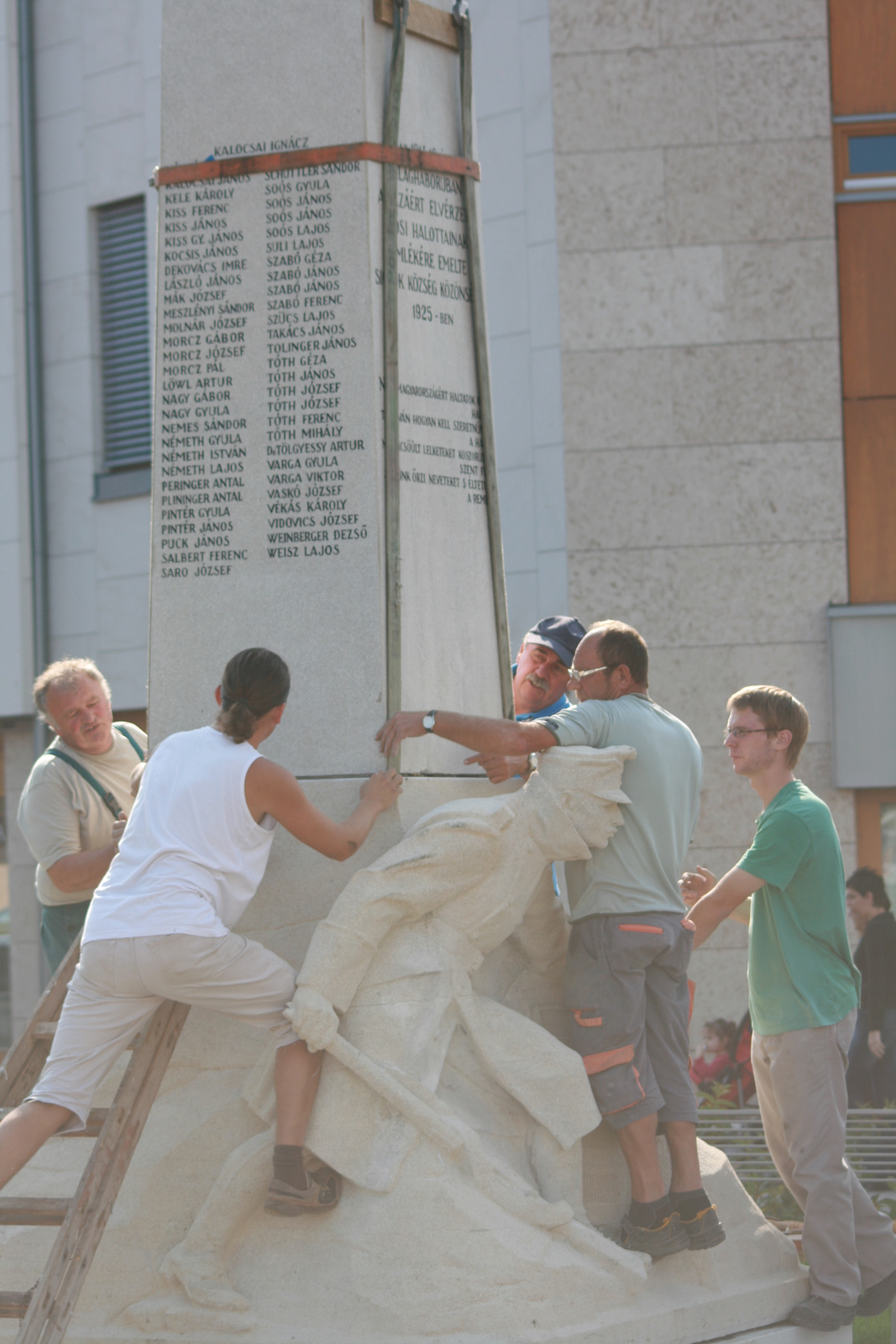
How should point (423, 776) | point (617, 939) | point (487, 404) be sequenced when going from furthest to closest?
point (487, 404) → point (423, 776) → point (617, 939)

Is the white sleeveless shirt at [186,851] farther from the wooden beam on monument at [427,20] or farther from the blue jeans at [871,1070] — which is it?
the blue jeans at [871,1070]

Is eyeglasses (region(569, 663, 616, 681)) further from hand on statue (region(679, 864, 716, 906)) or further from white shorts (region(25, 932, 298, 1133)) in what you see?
white shorts (region(25, 932, 298, 1133))

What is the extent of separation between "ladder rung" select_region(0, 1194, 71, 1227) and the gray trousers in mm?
2126

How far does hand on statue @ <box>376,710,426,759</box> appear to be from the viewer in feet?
15.6

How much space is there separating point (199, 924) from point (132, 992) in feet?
0.86

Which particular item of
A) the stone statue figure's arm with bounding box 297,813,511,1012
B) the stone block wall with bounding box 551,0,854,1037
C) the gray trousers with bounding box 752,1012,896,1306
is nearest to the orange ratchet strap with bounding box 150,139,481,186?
the stone statue figure's arm with bounding box 297,813,511,1012

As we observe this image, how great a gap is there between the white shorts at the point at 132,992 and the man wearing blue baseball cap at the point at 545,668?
1639 millimetres

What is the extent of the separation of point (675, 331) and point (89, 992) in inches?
264

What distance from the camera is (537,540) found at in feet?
32.7

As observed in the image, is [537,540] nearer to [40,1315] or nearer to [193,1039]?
[193,1039]

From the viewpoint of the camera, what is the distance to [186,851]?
4.09 metres

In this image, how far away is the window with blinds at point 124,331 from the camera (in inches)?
481

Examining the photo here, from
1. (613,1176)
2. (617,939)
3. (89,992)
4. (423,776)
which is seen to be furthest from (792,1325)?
(89,992)

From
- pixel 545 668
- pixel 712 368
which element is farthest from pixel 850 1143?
pixel 712 368
